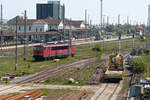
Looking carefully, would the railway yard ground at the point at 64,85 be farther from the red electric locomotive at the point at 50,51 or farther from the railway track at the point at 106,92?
the red electric locomotive at the point at 50,51

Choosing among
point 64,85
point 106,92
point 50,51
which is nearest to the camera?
point 106,92

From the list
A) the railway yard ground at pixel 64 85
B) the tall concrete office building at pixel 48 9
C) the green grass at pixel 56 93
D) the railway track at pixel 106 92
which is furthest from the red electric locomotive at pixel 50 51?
the tall concrete office building at pixel 48 9

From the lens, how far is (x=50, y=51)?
4531 cm

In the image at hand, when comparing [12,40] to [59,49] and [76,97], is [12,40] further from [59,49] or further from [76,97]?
[76,97]

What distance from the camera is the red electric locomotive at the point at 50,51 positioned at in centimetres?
4412

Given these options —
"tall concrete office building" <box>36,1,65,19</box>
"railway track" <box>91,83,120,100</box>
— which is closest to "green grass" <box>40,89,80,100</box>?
"railway track" <box>91,83,120,100</box>

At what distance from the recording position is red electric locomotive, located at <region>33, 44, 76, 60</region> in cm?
4412

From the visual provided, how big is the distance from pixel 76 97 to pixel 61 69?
15.5m

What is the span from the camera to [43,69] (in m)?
35.8

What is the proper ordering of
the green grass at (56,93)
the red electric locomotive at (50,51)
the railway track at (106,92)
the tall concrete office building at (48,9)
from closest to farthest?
the green grass at (56,93) → the railway track at (106,92) → the red electric locomotive at (50,51) → the tall concrete office building at (48,9)

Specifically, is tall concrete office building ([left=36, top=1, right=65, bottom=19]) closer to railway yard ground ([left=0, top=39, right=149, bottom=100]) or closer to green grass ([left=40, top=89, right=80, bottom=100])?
railway yard ground ([left=0, top=39, right=149, bottom=100])

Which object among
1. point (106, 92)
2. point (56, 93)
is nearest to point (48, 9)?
point (106, 92)

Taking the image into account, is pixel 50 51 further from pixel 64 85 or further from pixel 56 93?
pixel 56 93

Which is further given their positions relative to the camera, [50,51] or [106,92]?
[50,51]
